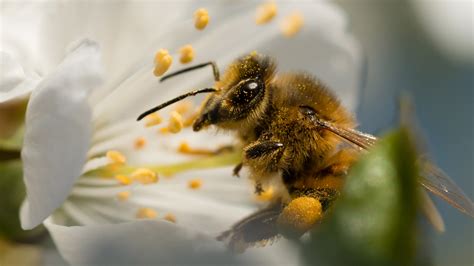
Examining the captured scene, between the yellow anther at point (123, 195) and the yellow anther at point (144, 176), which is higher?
the yellow anther at point (144, 176)

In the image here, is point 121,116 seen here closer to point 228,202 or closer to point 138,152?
point 138,152

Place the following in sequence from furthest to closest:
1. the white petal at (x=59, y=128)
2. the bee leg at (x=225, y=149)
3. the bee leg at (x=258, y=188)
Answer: the bee leg at (x=225, y=149) < the bee leg at (x=258, y=188) < the white petal at (x=59, y=128)

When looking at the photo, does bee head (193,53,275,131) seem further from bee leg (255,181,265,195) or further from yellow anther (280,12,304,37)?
yellow anther (280,12,304,37)

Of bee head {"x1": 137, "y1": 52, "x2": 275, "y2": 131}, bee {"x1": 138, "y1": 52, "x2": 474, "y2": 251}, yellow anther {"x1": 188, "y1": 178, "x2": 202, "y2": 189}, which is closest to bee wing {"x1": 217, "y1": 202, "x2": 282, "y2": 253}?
bee {"x1": 138, "y1": 52, "x2": 474, "y2": 251}

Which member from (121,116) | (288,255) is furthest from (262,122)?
(121,116)

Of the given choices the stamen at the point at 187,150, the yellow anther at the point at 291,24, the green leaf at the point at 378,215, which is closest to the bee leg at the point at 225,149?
the stamen at the point at 187,150

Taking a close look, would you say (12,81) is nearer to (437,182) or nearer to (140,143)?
(140,143)

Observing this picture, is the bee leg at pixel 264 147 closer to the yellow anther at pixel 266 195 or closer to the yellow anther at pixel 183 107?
the yellow anther at pixel 266 195
